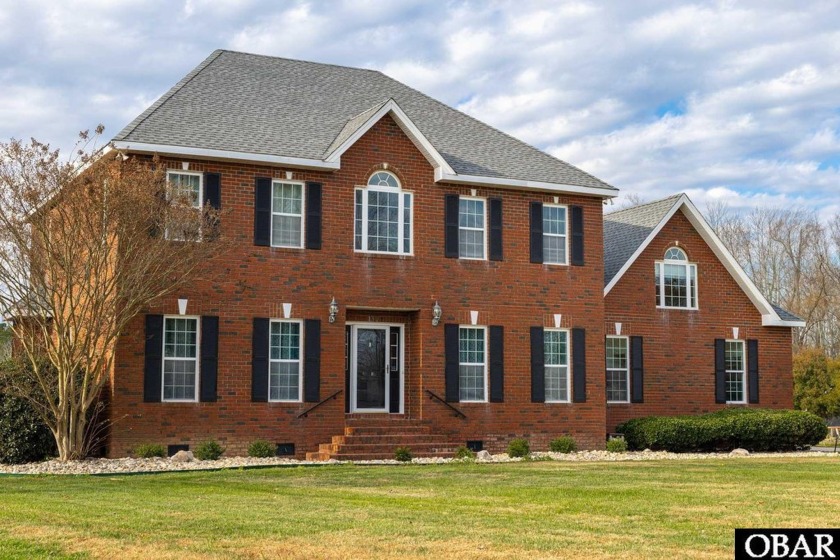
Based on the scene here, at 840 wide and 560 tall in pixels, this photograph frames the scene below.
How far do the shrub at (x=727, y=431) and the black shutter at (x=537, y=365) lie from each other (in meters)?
2.96

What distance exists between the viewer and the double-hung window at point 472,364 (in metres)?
Answer: 22.6

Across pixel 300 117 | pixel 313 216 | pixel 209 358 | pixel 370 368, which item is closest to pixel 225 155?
pixel 313 216

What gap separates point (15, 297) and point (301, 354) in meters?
5.66

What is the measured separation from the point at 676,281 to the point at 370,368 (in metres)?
9.34

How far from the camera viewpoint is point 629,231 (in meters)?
27.7

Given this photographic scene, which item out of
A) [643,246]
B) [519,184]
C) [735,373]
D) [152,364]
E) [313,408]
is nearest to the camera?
[152,364]

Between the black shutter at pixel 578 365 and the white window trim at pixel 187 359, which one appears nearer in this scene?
the white window trim at pixel 187 359

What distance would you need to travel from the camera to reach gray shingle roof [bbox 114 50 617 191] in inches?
830

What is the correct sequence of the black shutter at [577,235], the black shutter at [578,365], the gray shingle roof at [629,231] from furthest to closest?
1. the gray shingle roof at [629,231]
2. the black shutter at [577,235]
3. the black shutter at [578,365]

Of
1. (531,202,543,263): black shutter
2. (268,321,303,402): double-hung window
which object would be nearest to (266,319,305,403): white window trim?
(268,321,303,402): double-hung window

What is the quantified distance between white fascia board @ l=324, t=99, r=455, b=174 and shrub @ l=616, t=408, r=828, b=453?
25.7 feet

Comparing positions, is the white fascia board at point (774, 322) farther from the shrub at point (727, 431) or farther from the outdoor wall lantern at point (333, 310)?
the outdoor wall lantern at point (333, 310)

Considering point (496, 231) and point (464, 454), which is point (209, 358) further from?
point (496, 231)

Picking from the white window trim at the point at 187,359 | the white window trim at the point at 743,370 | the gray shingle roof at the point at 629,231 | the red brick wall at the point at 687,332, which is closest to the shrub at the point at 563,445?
the red brick wall at the point at 687,332
